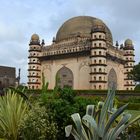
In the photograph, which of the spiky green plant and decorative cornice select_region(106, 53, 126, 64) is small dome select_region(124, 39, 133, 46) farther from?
the spiky green plant

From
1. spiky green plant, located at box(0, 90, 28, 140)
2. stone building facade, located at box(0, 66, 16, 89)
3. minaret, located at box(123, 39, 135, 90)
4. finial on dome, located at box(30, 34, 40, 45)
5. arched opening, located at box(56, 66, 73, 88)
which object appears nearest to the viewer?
spiky green plant, located at box(0, 90, 28, 140)

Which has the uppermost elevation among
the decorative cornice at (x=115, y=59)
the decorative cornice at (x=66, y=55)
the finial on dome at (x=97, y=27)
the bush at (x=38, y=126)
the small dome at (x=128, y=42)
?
the finial on dome at (x=97, y=27)

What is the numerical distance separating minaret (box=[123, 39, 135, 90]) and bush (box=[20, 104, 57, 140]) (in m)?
37.2

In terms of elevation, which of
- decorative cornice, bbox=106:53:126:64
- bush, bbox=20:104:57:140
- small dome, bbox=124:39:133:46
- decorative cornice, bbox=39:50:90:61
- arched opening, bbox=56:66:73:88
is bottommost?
bush, bbox=20:104:57:140

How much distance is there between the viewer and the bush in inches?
326

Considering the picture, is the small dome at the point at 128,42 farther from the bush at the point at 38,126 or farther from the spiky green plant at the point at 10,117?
the bush at the point at 38,126

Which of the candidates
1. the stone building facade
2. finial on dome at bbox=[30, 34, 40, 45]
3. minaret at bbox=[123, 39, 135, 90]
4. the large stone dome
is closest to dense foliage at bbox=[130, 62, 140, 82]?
minaret at bbox=[123, 39, 135, 90]

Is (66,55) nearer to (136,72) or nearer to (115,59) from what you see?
(115,59)

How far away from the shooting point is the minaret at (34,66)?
4606cm

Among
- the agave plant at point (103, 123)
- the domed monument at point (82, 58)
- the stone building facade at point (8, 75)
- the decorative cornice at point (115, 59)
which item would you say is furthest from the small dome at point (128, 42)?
the agave plant at point (103, 123)

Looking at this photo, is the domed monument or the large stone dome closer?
the domed monument

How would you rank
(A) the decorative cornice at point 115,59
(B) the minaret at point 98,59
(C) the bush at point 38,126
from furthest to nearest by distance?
(A) the decorative cornice at point 115,59
(B) the minaret at point 98,59
(C) the bush at point 38,126

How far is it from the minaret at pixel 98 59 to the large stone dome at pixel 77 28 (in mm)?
3018

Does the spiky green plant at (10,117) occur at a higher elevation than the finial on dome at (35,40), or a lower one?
lower
